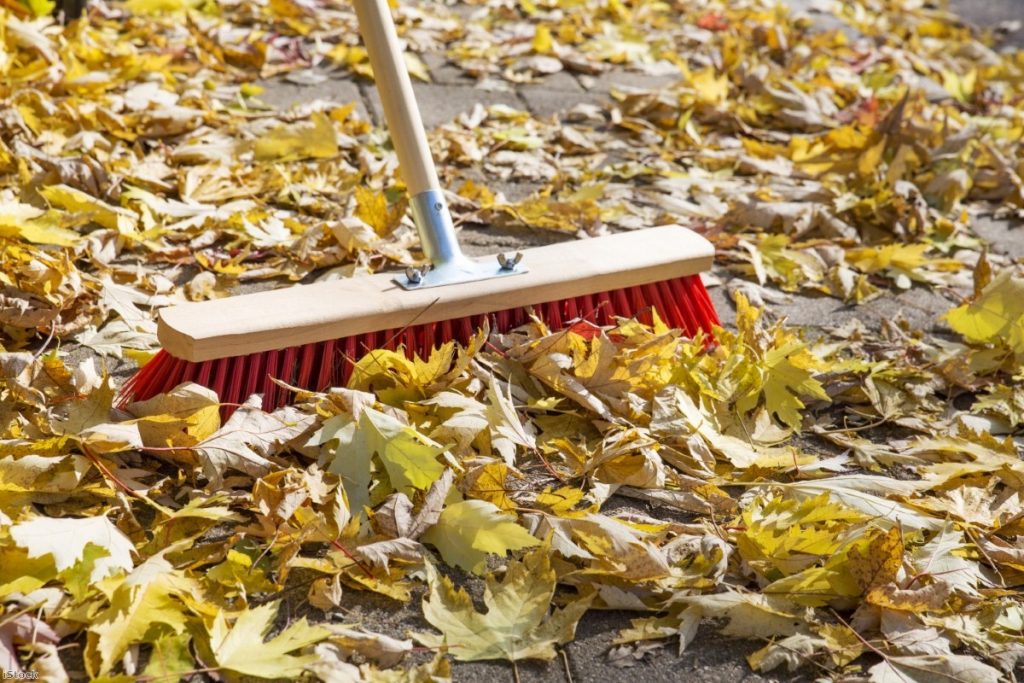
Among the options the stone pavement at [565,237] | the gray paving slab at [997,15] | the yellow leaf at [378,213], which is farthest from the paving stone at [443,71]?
the gray paving slab at [997,15]

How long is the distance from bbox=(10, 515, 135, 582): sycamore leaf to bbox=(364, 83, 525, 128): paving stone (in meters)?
1.93

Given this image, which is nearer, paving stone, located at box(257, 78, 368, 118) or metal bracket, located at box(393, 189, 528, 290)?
metal bracket, located at box(393, 189, 528, 290)

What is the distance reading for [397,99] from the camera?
198 centimetres

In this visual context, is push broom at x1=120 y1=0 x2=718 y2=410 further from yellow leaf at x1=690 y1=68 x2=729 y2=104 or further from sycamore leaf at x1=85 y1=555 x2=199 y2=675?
yellow leaf at x1=690 y1=68 x2=729 y2=104

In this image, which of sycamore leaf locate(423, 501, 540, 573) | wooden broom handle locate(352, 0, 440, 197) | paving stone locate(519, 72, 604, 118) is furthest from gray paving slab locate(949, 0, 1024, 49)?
sycamore leaf locate(423, 501, 540, 573)

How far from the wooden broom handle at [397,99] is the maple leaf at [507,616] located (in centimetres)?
88

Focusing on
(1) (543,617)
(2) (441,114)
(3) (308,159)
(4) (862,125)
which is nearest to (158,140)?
(3) (308,159)

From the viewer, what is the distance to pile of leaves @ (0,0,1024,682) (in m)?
1.29

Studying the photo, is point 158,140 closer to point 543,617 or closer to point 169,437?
point 169,437

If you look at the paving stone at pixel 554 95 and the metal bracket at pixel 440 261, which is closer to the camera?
the metal bracket at pixel 440 261

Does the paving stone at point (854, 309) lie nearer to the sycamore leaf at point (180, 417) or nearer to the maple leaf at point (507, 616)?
the maple leaf at point (507, 616)

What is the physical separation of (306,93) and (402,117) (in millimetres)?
1302

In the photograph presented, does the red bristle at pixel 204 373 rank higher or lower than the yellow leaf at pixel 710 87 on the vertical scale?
higher

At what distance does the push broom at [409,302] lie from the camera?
1598 mm
